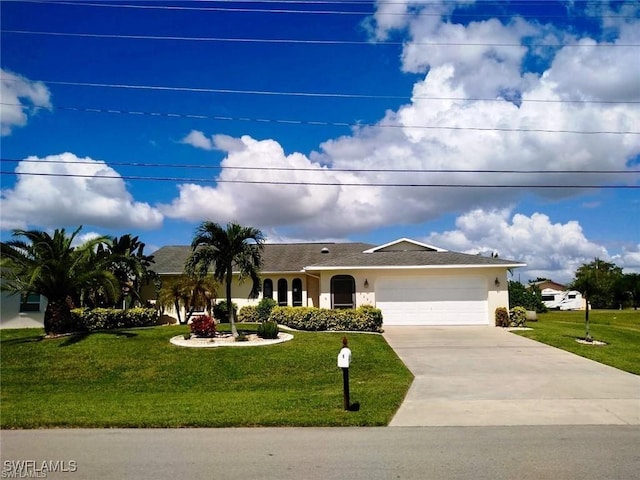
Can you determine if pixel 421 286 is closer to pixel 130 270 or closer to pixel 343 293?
pixel 343 293

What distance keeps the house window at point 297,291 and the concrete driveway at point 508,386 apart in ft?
33.7

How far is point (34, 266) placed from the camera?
18.9 m

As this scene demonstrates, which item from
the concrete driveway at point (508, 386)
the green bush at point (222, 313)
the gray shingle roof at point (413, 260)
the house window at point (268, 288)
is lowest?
the concrete driveway at point (508, 386)

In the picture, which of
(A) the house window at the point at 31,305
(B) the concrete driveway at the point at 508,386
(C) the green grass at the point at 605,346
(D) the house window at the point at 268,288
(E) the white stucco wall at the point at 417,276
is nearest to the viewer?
(B) the concrete driveway at the point at 508,386

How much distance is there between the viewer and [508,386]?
11.8m

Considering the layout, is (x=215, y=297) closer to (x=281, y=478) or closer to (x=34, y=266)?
(x=34, y=266)

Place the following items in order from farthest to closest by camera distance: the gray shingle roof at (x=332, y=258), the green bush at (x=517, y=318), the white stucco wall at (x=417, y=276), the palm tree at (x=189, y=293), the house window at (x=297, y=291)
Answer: the house window at (x=297, y=291) → the palm tree at (x=189, y=293) → the gray shingle roof at (x=332, y=258) → the white stucco wall at (x=417, y=276) → the green bush at (x=517, y=318)

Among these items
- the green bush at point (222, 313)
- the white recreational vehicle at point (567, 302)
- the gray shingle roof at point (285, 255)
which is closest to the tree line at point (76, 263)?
the green bush at point (222, 313)

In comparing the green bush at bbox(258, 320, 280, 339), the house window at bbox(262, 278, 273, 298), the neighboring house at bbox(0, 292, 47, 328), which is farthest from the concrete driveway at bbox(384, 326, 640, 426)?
the neighboring house at bbox(0, 292, 47, 328)

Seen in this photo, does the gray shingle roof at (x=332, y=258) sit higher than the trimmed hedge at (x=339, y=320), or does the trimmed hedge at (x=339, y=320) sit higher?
the gray shingle roof at (x=332, y=258)

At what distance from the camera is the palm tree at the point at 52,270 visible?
62.2 feet

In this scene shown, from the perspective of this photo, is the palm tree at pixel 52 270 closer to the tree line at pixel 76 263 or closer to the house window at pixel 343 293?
the tree line at pixel 76 263

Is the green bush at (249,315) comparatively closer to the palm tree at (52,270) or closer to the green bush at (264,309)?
the green bush at (264,309)

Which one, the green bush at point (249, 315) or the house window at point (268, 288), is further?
the house window at point (268, 288)
